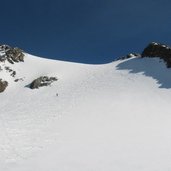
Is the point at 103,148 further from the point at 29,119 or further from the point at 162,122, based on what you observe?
the point at 29,119

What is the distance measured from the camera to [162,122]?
22.0 metres

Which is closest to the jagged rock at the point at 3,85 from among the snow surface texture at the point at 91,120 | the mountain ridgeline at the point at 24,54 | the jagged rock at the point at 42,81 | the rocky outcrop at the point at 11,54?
the mountain ridgeline at the point at 24,54

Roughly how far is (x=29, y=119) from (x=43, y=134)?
472 centimetres

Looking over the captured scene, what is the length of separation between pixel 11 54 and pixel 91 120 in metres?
28.6

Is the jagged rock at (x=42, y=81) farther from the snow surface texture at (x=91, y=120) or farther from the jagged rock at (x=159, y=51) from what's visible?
the jagged rock at (x=159, y=51)

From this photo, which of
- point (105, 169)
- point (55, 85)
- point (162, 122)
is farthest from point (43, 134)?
point (55, 85)

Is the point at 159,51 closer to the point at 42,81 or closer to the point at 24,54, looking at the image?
the point at 42,81

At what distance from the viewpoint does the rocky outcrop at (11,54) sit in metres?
46.7

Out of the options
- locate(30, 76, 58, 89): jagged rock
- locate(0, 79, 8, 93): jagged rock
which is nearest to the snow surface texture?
Result: locate(0, 79, 8, 93): jagged rock

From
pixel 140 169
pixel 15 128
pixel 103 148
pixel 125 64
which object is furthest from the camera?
pixel 125 64

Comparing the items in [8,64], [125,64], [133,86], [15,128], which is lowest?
[15,128]

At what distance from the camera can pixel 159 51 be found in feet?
139

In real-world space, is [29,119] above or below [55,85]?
below

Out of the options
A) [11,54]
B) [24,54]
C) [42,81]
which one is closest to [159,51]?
[42,81]
